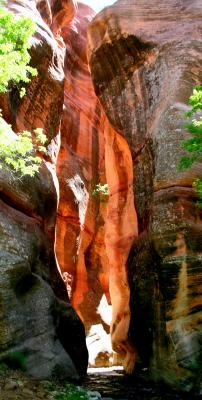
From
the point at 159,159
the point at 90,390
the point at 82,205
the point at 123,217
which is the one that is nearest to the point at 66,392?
the point at 90,390

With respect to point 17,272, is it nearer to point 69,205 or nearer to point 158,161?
point 158,161

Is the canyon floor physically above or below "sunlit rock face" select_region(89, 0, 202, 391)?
below

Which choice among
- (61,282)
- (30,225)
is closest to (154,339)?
(61,282)

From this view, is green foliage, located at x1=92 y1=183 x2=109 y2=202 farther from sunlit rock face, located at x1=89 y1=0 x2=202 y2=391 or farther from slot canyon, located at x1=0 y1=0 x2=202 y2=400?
sunlit rock face, located at x1=89 y1=0 x2=202 y2=391

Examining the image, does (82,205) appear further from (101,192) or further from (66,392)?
(66,392)

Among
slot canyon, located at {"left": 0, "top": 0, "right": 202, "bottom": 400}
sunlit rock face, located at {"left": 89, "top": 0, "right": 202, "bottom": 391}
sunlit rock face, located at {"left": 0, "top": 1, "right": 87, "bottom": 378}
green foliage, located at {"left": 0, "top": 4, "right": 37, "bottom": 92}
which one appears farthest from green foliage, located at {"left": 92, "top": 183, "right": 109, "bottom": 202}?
green foliage, located at {"left": 0, "top": 4, "right": 37, "bottom": 92}

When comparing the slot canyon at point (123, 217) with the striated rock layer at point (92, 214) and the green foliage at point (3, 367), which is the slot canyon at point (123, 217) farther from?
the green foliage at point (3, 367)

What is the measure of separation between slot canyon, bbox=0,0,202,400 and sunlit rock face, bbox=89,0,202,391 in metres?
0.05

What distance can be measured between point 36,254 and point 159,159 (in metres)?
5.42

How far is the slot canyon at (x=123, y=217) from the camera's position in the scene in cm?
1339

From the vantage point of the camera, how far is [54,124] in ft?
70.2

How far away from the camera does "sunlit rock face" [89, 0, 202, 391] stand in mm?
13570

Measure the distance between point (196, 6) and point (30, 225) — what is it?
1244 cm

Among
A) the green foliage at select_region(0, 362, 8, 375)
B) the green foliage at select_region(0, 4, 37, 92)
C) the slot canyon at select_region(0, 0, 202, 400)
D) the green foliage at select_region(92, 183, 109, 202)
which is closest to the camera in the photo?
the green foliage at select_region(0, 4, 37, 92)
